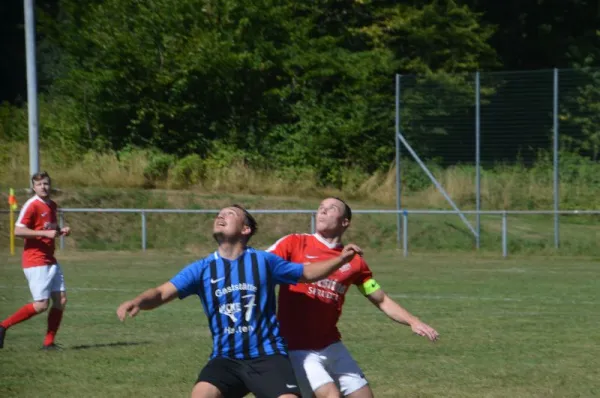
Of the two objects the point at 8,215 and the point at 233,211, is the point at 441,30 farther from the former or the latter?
the point at 233,211

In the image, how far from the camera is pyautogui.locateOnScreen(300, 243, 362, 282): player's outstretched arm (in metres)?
6.22

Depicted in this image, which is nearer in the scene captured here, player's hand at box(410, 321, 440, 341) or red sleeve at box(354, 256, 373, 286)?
player's hand at box(410, 321, 440, 341)

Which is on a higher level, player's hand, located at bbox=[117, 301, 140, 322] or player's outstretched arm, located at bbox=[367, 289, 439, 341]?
player's hand, located at bbox=[117, 301, 140, 322]

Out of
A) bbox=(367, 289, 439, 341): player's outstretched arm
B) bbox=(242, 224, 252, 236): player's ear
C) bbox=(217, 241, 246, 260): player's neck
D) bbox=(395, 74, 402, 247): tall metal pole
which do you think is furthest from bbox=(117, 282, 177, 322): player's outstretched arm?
bbox=(395, 74, 402, 247): tall metal pole

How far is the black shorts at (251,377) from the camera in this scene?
616cm

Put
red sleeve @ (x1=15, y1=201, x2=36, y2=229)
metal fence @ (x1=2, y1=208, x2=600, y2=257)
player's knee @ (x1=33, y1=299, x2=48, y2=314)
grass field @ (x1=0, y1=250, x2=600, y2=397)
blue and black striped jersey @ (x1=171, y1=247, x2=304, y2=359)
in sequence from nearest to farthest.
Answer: blue and black striped jersey @ (x1=171, y1=247, x2=304, y2=359) → grass field @ (x1=0, y1=250, x2=600, y2=397) → red sleeve @ (x1=15, y1=201, x2=36, y2=229) → player's knee @ (x1=33, y1=299, x2=48, y2=314) → metal fence @ (x1=2, y1=208, x2=600, y2=257)

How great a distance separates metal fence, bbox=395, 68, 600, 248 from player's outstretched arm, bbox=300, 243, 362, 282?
21157mm

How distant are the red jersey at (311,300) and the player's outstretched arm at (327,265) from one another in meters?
0.40

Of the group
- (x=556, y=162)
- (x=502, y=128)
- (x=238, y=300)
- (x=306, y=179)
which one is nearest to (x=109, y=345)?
(x=238, y=300)

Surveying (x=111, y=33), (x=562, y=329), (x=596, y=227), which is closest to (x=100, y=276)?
(x=562, y=329)

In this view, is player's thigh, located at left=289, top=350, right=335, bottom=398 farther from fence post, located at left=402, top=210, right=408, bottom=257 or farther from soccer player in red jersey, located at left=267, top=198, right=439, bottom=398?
fence post, located at left=402, top=210, right=408, bottom=257

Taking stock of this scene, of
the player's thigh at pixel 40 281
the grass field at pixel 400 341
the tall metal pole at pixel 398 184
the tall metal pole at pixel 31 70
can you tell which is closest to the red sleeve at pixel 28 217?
the player's thigh at pixel 40 281

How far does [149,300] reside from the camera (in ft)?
20.4

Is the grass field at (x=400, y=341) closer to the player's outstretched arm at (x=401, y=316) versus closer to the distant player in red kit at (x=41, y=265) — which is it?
the distant player in red kit at (x=41, y=265)
